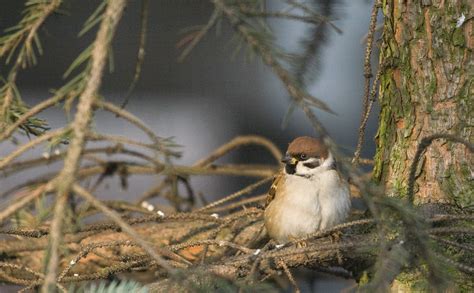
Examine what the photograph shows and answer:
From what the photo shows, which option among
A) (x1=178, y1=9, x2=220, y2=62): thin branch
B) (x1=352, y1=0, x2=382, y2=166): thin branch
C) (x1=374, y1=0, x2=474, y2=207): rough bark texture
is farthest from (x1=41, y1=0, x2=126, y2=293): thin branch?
(x1=374, y1=0, x2=474, y2=207): rough bark texture

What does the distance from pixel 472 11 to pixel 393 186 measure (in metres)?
0.50

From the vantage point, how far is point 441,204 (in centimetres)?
188

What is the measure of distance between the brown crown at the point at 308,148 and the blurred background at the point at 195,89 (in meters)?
1.91

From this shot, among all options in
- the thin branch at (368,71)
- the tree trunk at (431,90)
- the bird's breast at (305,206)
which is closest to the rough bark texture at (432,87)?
the tree trunk at (431,90)

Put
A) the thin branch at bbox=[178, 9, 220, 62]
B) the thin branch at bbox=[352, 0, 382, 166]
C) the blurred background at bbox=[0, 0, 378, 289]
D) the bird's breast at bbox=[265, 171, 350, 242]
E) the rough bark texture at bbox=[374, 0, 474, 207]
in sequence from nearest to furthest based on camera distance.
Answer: the thin branch at bbox=[178, 9, 220, 62] < the thin branch at bbox=[352, 0, 382, 166] < the rough bark texture at bbox=[374, 0, 474, 207] < the bird's breast at bbox=[265, 171, 350, 242] < the blurred background at bbox=[0, 0, 378, 289]

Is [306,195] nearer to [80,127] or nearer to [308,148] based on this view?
[308,148]

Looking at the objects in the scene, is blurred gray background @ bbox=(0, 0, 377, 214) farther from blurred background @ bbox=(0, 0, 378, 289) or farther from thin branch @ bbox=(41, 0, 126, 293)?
thin branch @ bbox=(41, 0, 126, 293)

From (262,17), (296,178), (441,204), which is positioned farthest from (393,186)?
(262,17)

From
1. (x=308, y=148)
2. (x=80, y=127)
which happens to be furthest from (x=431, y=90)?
(x=80, y=127)

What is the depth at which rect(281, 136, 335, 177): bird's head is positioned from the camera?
240cm

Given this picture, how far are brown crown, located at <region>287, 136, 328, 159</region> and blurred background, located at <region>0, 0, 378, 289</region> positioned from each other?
191 centimetres

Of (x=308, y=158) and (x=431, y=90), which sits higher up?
(x=431, y=90)

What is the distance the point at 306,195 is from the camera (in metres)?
2.38

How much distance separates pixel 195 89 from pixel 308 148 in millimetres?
2605
